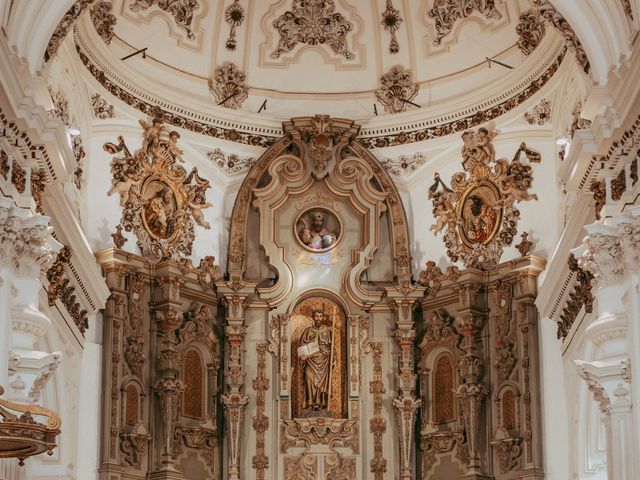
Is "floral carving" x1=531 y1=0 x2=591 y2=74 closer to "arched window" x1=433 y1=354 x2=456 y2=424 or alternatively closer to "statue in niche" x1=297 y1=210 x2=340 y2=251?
"arched window" x1=433 y1=354 x2=456 y2=424

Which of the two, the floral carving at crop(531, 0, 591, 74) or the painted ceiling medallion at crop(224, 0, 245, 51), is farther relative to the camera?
the painted ceiling medallion at crop(224, 0, 245, 51)

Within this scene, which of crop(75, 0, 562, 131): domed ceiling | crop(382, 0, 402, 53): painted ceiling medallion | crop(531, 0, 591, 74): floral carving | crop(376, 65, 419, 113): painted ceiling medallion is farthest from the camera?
crop(376, 65, 419, 113): painted ceiling medallion

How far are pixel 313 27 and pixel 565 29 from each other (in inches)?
311

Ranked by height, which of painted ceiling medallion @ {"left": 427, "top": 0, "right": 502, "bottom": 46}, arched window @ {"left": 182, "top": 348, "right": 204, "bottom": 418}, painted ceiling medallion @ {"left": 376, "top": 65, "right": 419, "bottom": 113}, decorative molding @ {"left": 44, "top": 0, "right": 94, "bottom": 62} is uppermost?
painted ceiling medallion @ {"left": 427, "top": 0, "right": 502, "bottom": 46}

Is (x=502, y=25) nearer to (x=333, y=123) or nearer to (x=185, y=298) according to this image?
(x=333, y=123)

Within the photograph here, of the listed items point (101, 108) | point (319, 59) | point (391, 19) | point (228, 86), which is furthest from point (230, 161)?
point (391, 19)

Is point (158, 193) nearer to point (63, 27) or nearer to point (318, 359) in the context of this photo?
point (318, 359)

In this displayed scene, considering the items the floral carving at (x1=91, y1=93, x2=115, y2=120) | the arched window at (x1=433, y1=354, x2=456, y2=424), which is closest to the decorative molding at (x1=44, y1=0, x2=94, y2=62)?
the floral carving at (x1=91, y1=93, x2=115, y2=120)

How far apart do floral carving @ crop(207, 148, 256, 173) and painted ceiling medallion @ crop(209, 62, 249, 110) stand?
3.03 ft

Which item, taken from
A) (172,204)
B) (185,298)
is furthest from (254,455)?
(172,204)

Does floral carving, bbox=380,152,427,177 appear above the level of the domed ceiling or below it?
below

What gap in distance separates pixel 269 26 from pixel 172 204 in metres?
3.85

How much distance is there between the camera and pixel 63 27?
2189 centimetres

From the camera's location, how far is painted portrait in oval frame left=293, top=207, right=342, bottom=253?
28.7 meters
